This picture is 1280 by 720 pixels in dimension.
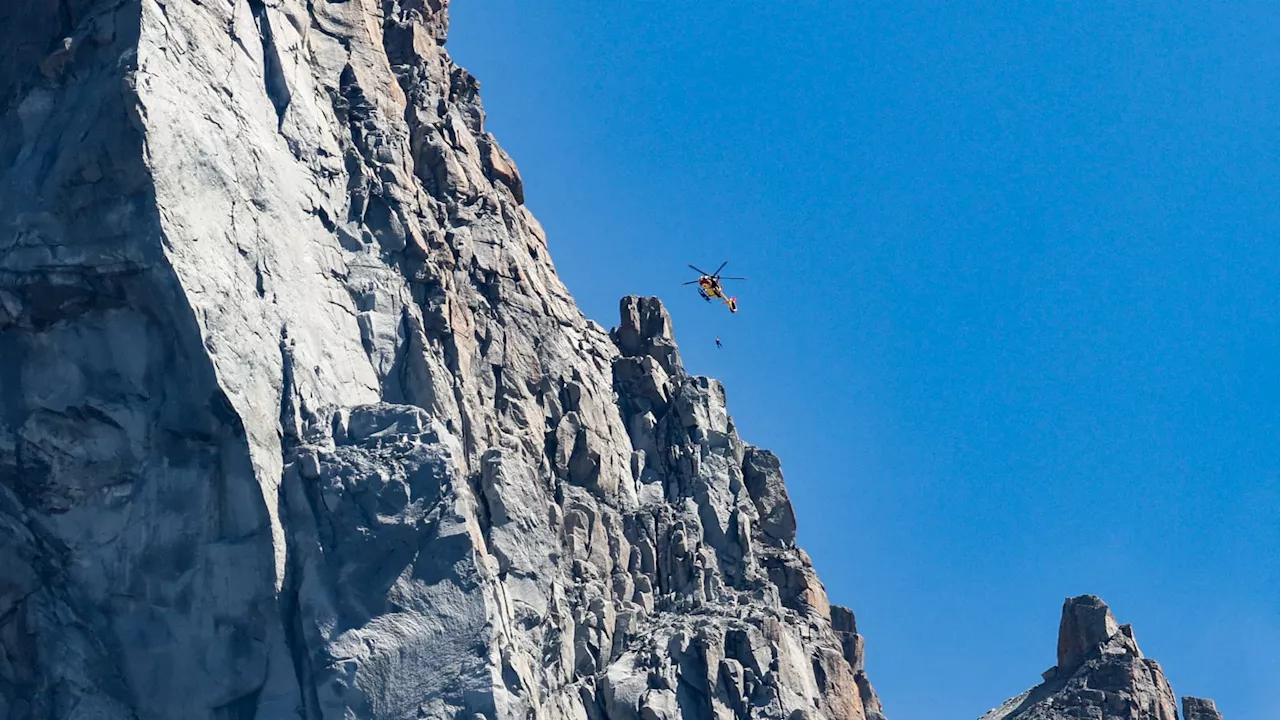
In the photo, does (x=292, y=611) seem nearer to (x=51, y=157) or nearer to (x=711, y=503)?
(x=51, y=157)

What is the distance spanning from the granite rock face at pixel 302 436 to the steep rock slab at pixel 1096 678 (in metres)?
20.5

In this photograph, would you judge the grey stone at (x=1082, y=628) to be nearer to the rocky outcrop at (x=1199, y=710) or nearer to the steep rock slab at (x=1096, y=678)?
the steep rock slab at (x=1096, y=678)

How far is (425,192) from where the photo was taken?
130750 millimetres

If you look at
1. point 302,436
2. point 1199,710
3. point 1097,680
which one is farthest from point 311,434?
point 1199,710

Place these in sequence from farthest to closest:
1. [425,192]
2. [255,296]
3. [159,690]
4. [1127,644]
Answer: [1127,644] → [425,192] → [255,296] → [159,690]

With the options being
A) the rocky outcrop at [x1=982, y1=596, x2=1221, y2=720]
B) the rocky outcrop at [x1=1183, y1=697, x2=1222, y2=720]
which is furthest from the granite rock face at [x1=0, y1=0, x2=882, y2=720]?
the rocky outcrop at [x1=1183, y1=697, x2=1222, y2=720]

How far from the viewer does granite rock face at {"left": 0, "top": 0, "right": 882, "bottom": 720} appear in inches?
4176

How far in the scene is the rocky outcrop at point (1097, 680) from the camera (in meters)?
148

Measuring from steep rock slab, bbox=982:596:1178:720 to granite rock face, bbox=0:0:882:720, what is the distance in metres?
20.5

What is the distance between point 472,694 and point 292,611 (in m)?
8.06

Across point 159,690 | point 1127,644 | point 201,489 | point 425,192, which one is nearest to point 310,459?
point 201,489

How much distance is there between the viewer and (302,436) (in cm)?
11025

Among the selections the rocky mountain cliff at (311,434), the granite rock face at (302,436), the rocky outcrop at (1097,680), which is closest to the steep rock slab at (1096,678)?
the rocky outcrop at (1097,680)

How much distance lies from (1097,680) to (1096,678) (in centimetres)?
16
